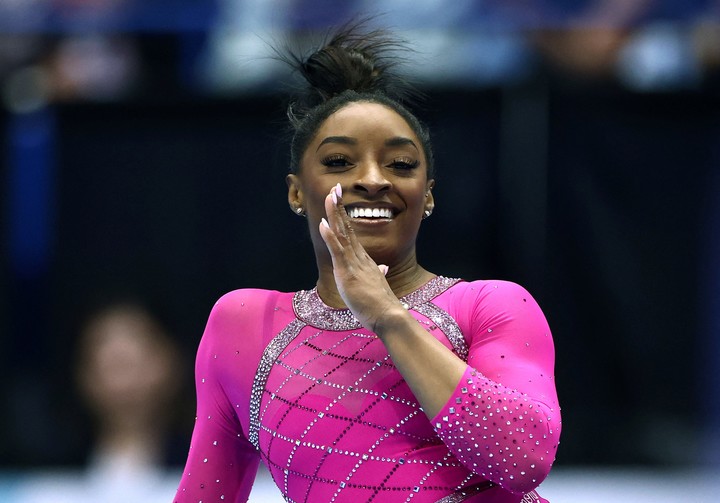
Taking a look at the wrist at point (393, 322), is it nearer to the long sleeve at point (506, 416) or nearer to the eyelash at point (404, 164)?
the long sleeve at point (506, 416)

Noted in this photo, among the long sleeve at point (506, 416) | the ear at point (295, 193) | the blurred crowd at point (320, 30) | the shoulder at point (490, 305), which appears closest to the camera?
the long sleeve at point (506, 416)

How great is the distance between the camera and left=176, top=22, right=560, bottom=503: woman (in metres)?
1.50

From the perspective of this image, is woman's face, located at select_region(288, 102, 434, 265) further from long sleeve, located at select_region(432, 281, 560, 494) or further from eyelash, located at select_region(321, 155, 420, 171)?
long sleeve, located at select_region(432, 281, 560, 494)

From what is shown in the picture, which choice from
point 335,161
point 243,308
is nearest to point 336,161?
point 335,161

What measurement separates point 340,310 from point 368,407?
22cm

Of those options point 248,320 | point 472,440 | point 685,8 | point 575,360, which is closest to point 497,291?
point 472,440

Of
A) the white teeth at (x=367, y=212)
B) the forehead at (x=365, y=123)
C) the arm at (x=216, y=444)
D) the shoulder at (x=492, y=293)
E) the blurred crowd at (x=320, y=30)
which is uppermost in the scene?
the blurred crowd at (x=320, y=30)

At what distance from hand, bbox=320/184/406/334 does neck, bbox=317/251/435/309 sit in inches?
5.4

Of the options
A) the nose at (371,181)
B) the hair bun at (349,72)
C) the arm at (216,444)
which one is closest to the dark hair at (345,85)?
the hair bun at (349,72)

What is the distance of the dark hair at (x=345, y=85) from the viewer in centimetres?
185

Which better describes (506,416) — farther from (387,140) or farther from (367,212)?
(387,140)

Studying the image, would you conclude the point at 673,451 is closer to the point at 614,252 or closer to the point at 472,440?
the point at 614,252

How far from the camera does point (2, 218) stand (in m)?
3.92

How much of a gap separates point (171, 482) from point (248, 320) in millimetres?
1996
